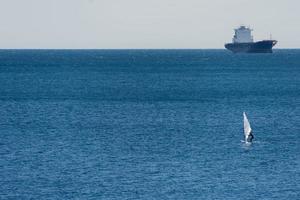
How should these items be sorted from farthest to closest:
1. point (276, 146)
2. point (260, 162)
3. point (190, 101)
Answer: point (190, 101) < point (276, 146) < point (260, 162)

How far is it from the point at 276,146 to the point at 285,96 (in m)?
68.9

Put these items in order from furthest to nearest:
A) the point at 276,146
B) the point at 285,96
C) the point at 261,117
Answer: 1. the point at 285,96
2. the point at 261,117
3. the point at 276,146

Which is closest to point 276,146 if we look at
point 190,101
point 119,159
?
point 119,159

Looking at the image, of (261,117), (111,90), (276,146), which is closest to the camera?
(276,146)

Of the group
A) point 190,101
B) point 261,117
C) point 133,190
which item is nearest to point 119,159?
point 133,190

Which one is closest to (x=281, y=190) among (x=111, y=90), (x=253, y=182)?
(x=253, y=182)

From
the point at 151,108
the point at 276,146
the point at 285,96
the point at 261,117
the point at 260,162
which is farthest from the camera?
the point at 285,96

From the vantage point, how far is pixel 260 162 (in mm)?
74125

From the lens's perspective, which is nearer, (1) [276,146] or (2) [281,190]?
(2) [281,190]

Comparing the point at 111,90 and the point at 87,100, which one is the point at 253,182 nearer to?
the point at 87,100

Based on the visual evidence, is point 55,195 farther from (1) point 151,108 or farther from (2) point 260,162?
(1) point 151,108

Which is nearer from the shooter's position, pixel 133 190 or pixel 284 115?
pixel 133 190

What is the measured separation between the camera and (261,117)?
112 m

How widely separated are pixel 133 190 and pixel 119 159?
1277cm
